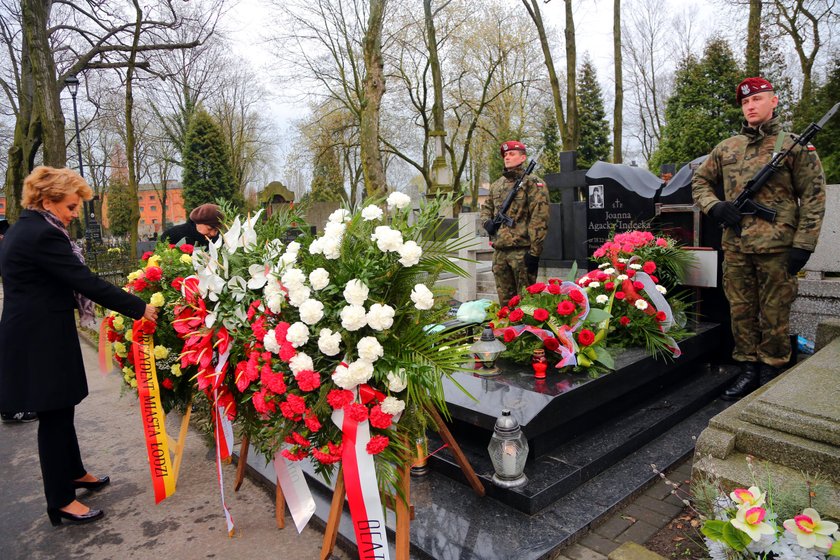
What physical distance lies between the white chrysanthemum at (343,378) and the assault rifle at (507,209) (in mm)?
4022

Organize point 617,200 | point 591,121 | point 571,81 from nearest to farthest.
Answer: point 617,200, point 571,81, point 591,121

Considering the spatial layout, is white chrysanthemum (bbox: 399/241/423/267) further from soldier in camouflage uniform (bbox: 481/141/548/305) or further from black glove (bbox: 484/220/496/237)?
black glove (bbox: 484/220/496/237)

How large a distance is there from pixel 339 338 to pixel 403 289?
342 mm

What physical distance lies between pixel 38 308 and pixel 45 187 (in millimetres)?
646

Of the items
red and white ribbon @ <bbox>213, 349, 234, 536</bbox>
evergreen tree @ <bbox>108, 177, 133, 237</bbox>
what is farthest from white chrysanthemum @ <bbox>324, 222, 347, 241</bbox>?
evergreen tree @ <bbox>108, 177, 133, 237</bbox>

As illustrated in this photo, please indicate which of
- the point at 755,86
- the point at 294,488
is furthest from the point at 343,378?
the point at 755,86

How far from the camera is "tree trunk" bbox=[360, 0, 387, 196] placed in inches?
403

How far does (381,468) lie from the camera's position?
2.11 meters

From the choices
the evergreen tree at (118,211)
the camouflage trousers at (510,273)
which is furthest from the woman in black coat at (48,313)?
the evergreen tree at (118,211)

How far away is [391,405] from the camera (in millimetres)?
2014

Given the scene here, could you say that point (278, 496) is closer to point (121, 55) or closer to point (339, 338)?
point (339, 338)

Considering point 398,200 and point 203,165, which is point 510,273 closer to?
point 398,200

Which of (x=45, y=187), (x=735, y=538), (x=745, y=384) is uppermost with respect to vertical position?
(x=45, y=187)

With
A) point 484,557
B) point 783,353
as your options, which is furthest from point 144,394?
point 783,353
